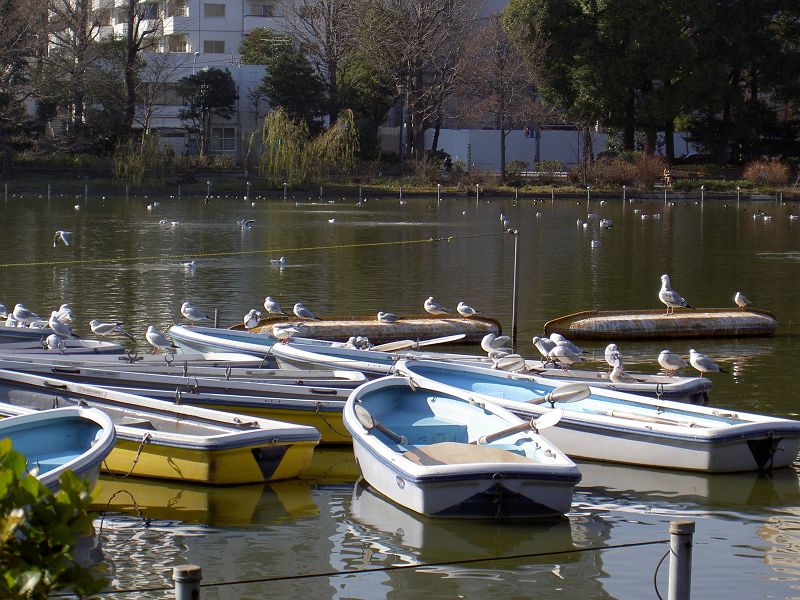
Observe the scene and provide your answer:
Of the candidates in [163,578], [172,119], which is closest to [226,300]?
[163,578]

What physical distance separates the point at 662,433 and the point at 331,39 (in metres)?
63.3

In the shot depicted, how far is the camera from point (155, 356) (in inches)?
650

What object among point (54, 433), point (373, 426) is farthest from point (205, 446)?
point (373, 426)

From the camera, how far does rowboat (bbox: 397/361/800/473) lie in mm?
12891

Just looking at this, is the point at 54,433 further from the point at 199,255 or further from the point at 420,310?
the point at 199,255

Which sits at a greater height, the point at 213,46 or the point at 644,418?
the point at 213,46

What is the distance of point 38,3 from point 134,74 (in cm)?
733

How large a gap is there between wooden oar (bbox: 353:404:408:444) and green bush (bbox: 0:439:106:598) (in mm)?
7467

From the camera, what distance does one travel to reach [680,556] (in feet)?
22.4

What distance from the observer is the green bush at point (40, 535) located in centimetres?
470

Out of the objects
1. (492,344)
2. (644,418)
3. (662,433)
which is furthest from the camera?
(492,344)

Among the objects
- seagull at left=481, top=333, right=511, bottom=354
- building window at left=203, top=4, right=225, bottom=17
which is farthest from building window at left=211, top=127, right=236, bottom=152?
seagull at left=481, top=333, right=511, bottom=354

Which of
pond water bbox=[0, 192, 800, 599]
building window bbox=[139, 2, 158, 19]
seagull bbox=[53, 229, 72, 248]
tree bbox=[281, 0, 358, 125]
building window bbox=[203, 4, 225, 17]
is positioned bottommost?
pond water bbox=[0, 192, 800, 599]

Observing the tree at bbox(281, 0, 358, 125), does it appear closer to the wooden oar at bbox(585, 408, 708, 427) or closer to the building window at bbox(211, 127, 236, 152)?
the building window at bbox(211, 127, 236, 152)
